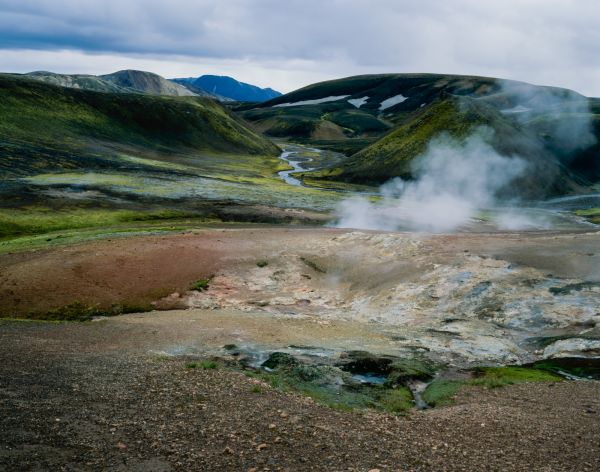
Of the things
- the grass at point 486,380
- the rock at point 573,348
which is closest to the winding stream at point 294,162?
the rock at point 573,348

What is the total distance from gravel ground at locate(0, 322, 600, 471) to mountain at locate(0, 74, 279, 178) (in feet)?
253

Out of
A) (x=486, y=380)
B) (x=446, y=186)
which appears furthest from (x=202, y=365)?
(x=446, y=186)

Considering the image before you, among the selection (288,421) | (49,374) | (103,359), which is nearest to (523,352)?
(288,421)

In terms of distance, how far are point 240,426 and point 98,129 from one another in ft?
438

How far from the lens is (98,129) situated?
139 meters

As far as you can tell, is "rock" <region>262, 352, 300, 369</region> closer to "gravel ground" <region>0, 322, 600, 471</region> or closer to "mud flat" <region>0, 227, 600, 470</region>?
"mud flat" <region>0, 227, 600, 470</region>

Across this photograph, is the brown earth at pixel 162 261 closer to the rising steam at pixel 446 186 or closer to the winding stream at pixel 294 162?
the rising steam at pixel 446 186

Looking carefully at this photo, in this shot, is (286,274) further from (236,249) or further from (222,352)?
(222,352)

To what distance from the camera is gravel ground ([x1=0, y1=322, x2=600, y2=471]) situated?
16.4m

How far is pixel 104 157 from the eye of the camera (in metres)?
113

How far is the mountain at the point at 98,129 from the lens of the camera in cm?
10506

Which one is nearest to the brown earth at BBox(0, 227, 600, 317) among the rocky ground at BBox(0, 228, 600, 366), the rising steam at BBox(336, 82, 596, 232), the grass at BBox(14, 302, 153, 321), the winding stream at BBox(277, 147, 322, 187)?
the rocky ground at BBox(0, 228, 600, 366)

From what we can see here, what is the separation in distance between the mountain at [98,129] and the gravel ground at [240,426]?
253ft

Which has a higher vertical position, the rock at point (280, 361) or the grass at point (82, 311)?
the rock at point (280, 361)
